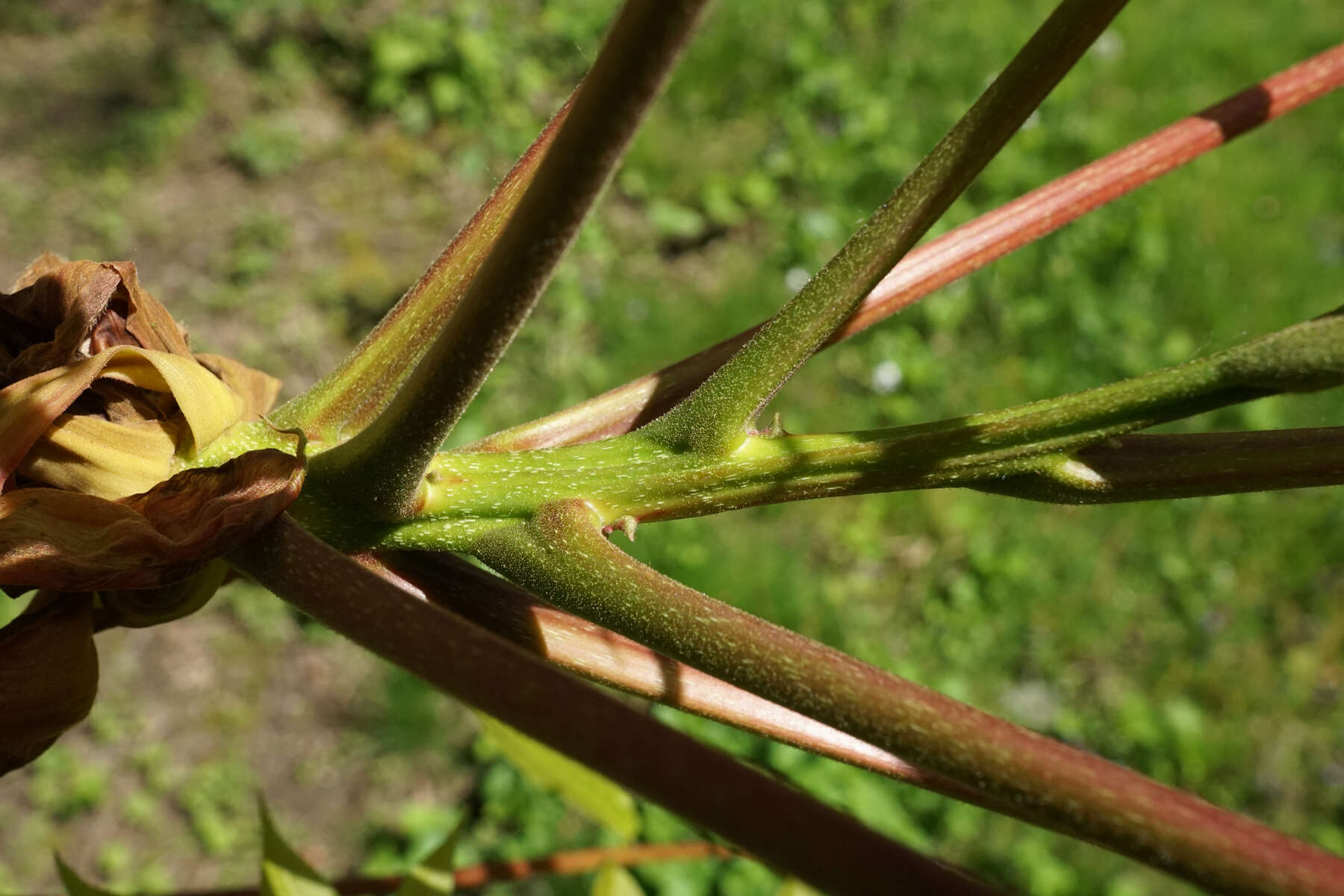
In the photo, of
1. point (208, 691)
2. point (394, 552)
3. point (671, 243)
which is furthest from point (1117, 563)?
point (394, 552)

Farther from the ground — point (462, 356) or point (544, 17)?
point (544, 17)

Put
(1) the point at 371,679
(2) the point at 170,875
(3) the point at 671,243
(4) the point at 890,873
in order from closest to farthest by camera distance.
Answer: (4) the point at 890,873, (2) the point at 170,875, (1) the point at 371,679, (3) the point at 671,243

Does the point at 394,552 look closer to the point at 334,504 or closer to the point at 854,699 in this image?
the point at 334,504

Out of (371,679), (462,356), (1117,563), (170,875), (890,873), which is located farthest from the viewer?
(1117,563)

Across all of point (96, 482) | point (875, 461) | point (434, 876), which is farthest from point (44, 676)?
point (875, 461)

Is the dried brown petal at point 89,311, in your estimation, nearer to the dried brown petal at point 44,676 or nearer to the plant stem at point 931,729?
the dried brown petal at point 44,676

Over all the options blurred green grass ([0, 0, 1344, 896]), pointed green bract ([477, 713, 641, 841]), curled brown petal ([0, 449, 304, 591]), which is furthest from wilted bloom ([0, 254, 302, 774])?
blurred green grass ([0, 0, 1344, 896])

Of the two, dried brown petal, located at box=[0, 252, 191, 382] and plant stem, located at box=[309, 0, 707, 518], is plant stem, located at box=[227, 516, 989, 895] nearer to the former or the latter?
plant stem, located at box=[309, 0, 707, 518]
